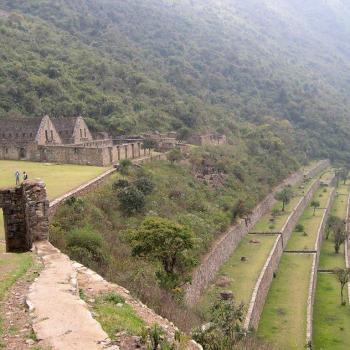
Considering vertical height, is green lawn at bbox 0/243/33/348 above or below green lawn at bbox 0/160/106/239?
below

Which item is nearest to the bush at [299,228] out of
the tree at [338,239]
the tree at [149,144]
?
the tree at [338,239]

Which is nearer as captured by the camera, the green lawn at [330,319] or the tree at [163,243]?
the tree at [163,243]

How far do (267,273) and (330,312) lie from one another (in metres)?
4.42

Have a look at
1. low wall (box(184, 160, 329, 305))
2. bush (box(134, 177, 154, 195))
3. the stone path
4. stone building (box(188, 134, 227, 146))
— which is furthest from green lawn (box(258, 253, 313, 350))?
stone building (box(188, 134, 227, 146))

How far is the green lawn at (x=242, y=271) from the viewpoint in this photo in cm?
3031

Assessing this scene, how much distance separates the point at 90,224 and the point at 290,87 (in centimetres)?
10147

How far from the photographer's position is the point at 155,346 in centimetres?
896

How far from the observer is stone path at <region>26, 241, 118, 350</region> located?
898 centimetres

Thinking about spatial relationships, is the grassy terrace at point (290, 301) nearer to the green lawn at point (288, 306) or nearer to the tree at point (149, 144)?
the green lawn at point (288, 306)

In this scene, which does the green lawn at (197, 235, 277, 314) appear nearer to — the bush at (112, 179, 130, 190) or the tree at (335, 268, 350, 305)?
the tree at (335, 268, 350, 305)

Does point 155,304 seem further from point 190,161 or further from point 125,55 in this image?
point 125,55

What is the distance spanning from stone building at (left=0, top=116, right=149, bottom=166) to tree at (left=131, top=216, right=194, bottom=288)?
14.7 metres

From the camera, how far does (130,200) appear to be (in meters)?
31.4

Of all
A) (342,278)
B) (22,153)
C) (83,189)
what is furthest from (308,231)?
(83,189)
